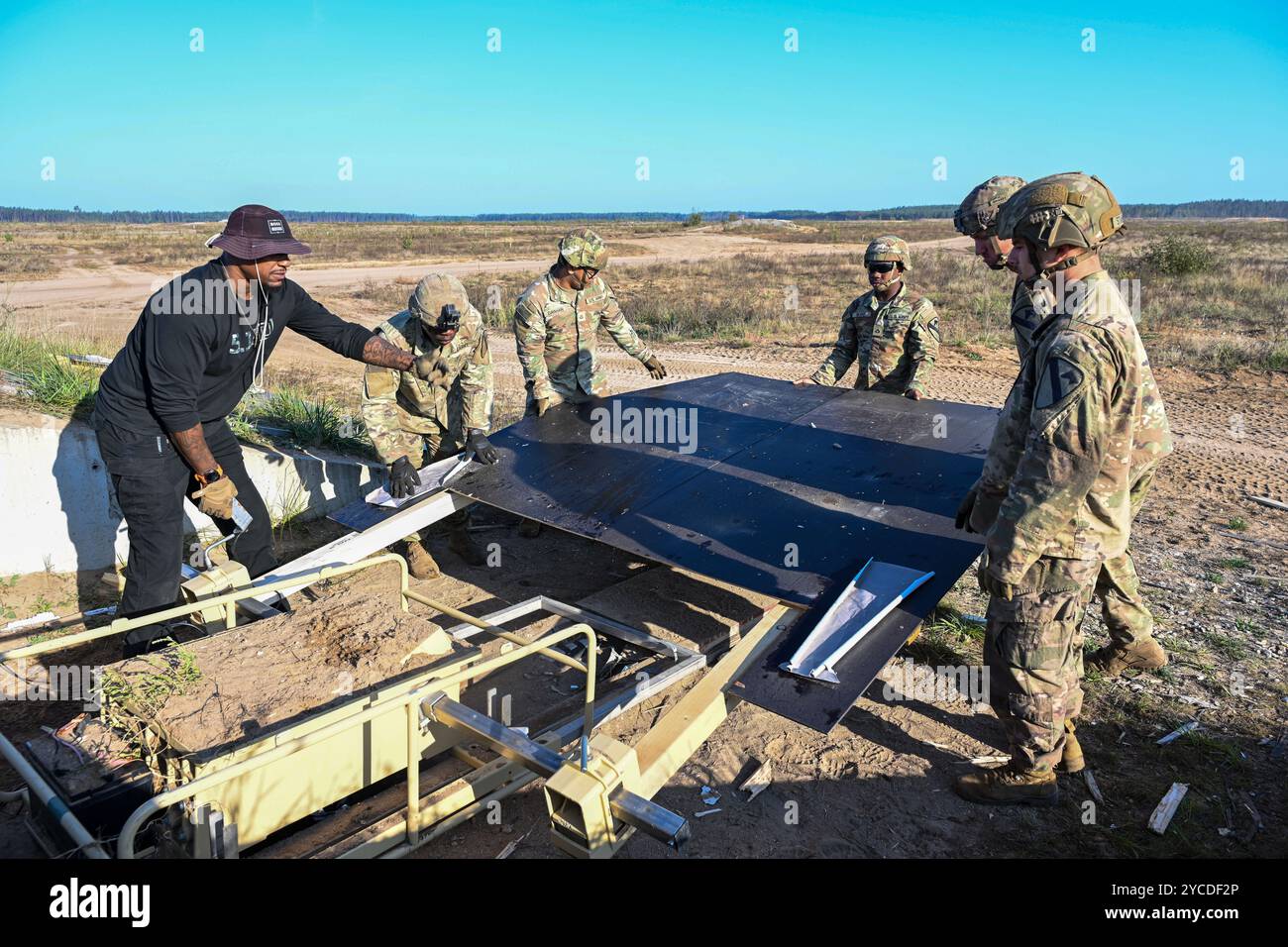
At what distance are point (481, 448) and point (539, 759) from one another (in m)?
2.84

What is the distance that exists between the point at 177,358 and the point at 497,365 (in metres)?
9.52

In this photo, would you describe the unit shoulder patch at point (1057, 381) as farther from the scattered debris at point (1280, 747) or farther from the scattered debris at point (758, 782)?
the scattered debris at point (1280, 747)

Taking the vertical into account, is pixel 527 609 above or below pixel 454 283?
below

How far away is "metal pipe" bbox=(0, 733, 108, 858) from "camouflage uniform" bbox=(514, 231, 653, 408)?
4.23 meters

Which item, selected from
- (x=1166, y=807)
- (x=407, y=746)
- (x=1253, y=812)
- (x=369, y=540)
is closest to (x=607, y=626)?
(x=369, y=540)

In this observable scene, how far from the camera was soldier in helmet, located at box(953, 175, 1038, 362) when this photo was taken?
436cm

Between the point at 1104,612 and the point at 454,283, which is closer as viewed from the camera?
the point at 1104,612

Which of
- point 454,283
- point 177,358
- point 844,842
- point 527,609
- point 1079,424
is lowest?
point 844,842

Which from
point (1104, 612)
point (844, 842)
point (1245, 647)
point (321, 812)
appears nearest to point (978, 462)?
point (1104, 612)

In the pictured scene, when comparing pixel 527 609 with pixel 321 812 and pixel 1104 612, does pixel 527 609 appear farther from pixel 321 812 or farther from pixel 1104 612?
pixel 1104 612

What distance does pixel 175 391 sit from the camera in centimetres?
388

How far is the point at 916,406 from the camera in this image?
20.1 ft

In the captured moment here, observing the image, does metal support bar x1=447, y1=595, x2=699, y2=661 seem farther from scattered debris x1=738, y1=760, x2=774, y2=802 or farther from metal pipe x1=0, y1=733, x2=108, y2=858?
metal pipe x1=0, y1=733, x2=108, y2=858

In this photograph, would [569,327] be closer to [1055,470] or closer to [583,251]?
[583,251]
